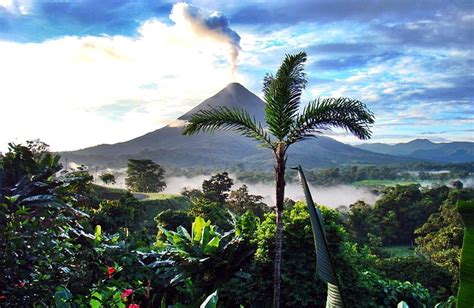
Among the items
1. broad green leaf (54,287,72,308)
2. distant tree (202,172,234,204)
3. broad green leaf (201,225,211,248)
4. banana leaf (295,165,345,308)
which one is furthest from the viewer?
distant tree (202,172,234,204)

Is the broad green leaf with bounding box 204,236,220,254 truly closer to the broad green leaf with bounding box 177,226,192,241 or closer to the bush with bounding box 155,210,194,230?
the broad green leaf with bounding box 177,226,192,241

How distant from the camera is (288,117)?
627cm

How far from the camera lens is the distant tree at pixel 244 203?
25.4m

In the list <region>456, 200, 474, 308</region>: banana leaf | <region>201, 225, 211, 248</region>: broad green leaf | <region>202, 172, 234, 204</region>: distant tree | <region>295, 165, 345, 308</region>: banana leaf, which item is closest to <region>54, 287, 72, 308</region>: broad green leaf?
<region>295, 165, 345, 308</region>: banana leaf

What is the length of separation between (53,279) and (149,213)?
26.9 metres

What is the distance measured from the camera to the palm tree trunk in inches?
223

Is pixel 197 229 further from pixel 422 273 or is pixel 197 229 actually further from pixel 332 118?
pixel 422 273

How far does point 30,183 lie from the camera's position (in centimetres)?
356

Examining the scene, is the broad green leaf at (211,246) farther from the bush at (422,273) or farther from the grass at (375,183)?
the grass at (375,183)

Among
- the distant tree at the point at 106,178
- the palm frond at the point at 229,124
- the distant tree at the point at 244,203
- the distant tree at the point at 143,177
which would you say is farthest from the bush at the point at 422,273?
the distant tree at the point at 143,177

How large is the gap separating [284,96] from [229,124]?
908 mm

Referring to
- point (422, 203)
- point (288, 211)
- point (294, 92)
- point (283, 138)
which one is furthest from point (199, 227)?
point (422, 203)

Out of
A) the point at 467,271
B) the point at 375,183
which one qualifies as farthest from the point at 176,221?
the point at 375,183

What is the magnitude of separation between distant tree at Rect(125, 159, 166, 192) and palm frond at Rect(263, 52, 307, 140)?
39.3 meters
